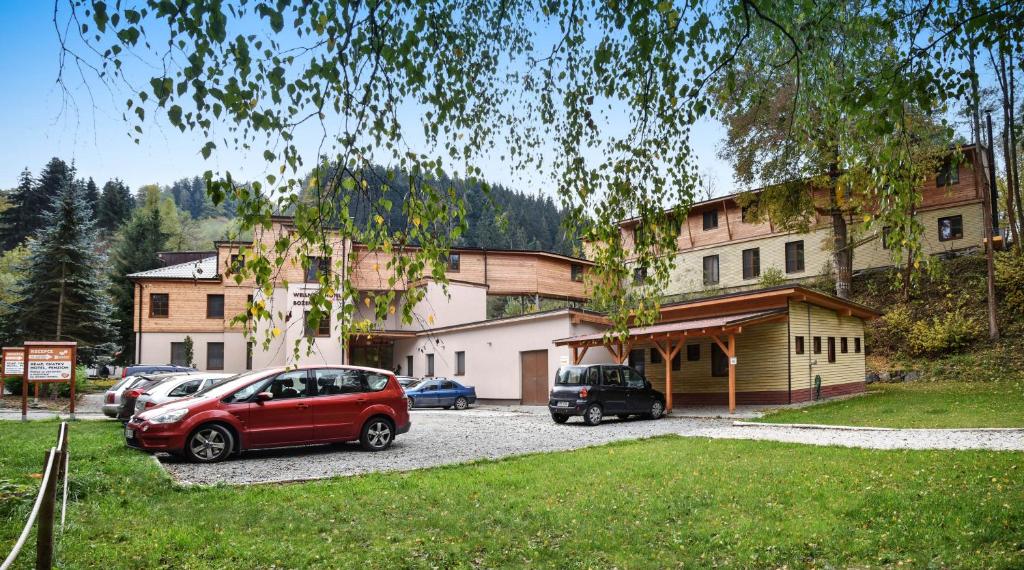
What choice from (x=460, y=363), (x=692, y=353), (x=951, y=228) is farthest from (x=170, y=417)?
(x=951, y=228)

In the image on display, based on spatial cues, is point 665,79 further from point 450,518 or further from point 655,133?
point 450,518

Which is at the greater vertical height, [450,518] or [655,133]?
[655,133]

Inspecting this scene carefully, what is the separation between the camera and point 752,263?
39375 millimetres

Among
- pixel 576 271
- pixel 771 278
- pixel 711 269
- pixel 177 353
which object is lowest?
pixel 177 353

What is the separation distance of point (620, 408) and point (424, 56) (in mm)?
15677

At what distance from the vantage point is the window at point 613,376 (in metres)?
19.6

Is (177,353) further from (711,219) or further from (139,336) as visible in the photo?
(711,219)

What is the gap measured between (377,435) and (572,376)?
7.43m

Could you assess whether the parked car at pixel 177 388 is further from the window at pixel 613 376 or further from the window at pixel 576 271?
the window at pixel 576 271

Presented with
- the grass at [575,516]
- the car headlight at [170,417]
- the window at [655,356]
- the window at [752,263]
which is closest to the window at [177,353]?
the window at [655,356]

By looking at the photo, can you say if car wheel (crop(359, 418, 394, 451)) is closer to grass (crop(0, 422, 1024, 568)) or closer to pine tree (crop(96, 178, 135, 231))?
grass (crop(0, 422, 1024, 568))

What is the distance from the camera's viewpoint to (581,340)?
24109mm

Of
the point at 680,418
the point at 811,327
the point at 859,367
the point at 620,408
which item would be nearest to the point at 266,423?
the point at 620,408

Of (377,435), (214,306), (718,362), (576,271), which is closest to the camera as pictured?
(377,435)
